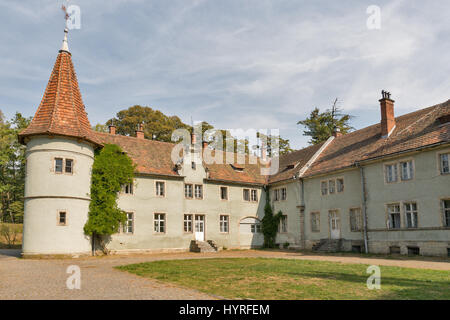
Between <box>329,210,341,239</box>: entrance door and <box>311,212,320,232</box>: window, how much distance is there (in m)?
1.32

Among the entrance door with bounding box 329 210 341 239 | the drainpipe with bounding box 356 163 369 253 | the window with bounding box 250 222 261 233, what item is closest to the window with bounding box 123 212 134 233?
the window with bounding box 250 222 261 233

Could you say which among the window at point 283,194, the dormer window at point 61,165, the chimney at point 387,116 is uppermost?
the chimney at point 387,116

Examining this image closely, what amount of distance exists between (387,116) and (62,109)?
21.8 metres

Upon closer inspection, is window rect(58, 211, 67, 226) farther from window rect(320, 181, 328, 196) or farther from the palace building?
Result: window rect(320, 181, 328, 196)

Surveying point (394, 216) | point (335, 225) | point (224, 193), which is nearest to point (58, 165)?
point (224, 193)

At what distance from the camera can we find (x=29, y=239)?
2272cm

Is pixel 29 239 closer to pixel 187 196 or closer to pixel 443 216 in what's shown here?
pixel 187 196

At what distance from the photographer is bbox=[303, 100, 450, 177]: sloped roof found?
2228 cm

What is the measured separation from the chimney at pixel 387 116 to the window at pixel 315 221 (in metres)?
7.59

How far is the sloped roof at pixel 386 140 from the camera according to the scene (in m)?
22.3

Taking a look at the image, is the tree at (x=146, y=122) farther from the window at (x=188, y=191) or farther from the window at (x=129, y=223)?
the window at (x=129, y=223)

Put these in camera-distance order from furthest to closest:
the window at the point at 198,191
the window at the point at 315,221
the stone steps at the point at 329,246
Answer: the window at the point at 198,191, the window at the point at 315,221, the stone steps at the point at 329,246

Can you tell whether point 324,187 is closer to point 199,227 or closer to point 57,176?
point 199,227

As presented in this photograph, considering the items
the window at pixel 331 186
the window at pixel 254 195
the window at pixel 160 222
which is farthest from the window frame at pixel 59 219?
the window at pixel 331 186
